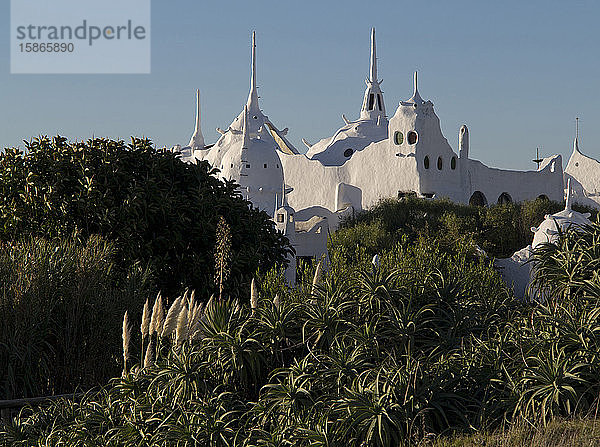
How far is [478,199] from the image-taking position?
39844 millimetres

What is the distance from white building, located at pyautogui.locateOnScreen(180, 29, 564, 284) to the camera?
119 ft

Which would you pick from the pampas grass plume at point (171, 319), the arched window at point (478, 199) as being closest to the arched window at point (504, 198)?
the arched window at point (478, 199)

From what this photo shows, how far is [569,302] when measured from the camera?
772cm

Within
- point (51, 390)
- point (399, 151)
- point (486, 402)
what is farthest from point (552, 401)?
point (399, 151)

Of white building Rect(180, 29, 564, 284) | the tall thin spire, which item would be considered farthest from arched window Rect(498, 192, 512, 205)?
the tall thin spire

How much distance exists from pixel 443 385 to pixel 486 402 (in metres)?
0.37

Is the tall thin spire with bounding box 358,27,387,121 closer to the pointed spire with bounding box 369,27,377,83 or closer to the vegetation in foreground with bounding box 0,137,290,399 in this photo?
the pointed spire with bounding box 369,27,377,83

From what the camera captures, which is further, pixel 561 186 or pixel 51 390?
pixel 561 186

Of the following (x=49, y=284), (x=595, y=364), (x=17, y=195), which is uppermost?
(x=17, y=195)

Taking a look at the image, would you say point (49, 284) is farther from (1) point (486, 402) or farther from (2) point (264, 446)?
(1) point (486, 402)

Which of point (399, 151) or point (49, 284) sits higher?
point (399, 151)

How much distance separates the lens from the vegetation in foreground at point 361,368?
6.24 metres

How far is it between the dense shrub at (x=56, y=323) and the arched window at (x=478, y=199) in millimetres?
31294

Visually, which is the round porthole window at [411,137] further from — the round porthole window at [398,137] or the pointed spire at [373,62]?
the pointed spire at [373,62]
